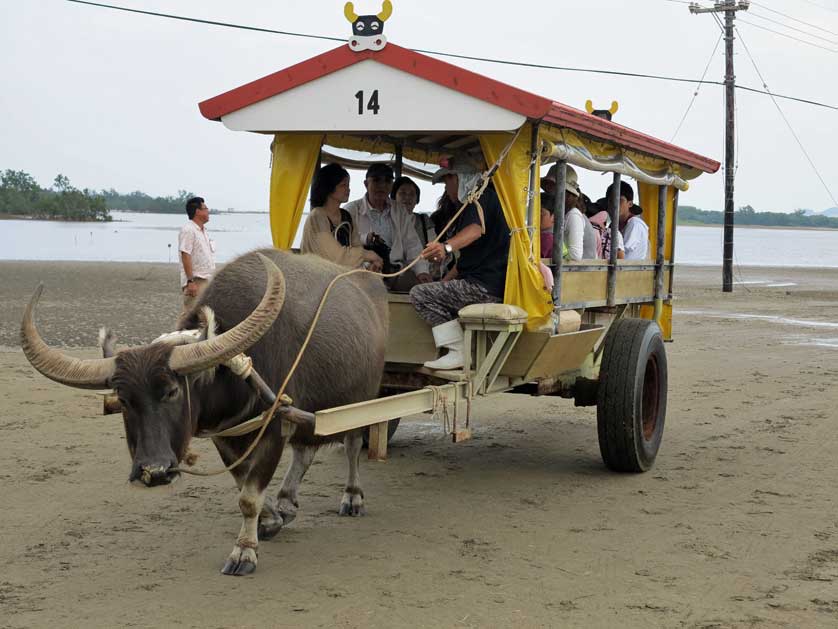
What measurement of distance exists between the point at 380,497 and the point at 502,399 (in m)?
3.92

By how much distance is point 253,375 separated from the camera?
185 inches

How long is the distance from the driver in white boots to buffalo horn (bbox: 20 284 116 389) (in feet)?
7.59

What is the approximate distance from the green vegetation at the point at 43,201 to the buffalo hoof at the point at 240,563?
244 ft

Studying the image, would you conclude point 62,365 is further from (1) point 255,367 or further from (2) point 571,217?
(2) point 571,217

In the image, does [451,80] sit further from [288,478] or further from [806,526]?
[806,526]

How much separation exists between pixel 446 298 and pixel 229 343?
2022mm

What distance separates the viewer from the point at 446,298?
241 inches

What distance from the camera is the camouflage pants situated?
614cm

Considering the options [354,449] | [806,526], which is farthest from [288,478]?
[806,526]

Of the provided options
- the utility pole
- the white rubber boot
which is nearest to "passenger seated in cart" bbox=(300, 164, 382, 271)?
the white rubber boot

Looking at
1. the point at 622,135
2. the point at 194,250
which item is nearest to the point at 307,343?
the point at 622,135

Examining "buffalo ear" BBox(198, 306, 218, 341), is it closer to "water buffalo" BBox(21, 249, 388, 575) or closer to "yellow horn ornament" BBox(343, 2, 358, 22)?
"water buffalo" BBox(21, 249, 388, 575)

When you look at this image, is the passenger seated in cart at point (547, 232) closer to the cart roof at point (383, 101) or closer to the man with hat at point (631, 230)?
the cart roof at point (383, 101)

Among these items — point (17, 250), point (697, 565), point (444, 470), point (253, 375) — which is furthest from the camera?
point (17, 250)
